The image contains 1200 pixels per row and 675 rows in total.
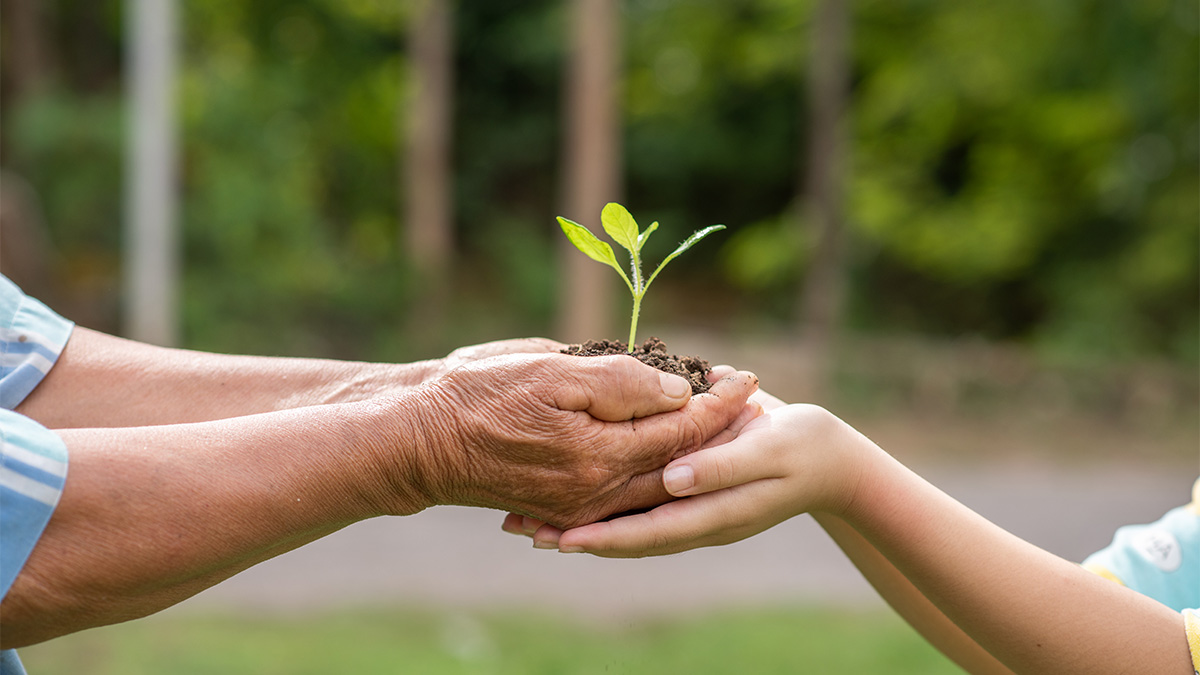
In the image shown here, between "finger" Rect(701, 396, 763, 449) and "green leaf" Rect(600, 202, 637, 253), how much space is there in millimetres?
476

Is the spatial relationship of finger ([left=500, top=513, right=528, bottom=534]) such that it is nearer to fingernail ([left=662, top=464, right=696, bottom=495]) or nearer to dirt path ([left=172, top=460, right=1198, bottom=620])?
fingernail ([left=662, top=464, right=696, bottom=495])

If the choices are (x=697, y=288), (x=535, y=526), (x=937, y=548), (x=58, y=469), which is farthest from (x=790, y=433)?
(x=697, y=288)

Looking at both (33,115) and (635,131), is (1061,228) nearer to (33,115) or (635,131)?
(635,131)

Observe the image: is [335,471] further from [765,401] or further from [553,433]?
[765,401]

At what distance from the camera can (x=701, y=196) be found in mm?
20266

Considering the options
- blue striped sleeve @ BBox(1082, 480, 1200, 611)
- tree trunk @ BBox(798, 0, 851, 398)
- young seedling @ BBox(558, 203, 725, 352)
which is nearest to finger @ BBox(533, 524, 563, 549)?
young seedling @ BBox(558, 203, 725, 352)

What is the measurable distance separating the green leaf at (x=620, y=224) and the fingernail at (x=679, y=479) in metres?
0.60

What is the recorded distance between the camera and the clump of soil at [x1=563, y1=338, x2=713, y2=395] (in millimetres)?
2084

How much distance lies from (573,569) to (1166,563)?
4.60 meters

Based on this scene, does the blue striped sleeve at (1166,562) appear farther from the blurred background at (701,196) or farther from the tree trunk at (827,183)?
the tree trunk at (827,183)

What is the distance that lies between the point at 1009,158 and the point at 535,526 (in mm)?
14050

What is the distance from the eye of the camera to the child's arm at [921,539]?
1817 millimetres

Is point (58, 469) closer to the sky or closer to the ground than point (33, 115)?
closer to the ground

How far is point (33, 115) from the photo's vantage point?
12562mm
